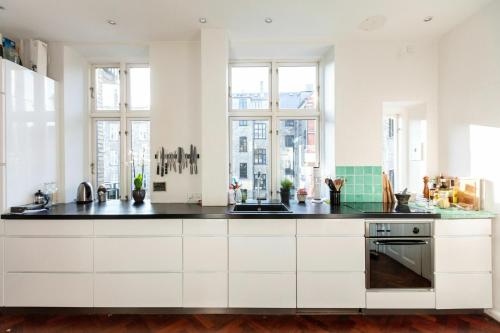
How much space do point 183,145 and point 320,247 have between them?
1864 millimetres

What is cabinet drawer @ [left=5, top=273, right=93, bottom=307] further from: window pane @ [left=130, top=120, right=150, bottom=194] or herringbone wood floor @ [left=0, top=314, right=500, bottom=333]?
window pane @ [left=130, top=120, right=150, bottom=194]

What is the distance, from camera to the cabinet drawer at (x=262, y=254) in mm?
2410

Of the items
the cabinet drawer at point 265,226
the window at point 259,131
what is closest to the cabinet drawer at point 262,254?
the cabinet drawer at point 265,226

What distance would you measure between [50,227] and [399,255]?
10.1 feet

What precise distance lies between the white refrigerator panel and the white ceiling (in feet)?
1.78

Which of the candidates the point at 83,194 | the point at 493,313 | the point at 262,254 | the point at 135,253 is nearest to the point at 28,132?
the point at 83,194

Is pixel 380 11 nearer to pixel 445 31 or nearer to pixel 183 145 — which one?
pixel 445 31

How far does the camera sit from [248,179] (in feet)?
11.2

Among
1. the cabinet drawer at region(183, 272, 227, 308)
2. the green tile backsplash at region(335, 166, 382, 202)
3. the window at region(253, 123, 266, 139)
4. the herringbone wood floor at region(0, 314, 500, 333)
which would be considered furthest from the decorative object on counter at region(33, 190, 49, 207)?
the green tile backsplash at region(335, 166, 382, 202)

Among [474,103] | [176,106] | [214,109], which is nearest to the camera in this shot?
[474,103]

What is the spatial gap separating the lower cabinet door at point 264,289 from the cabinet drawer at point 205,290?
9cm

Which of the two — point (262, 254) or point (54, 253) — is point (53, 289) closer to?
point (54, 253)

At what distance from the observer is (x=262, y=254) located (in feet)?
7.92

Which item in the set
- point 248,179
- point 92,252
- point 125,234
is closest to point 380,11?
point 248,179
